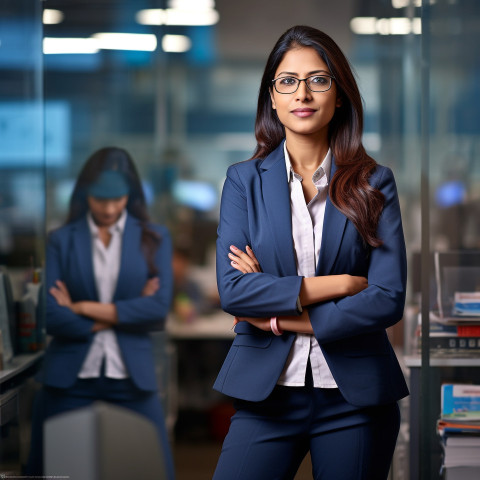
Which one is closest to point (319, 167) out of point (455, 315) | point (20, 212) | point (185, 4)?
point (455, 315)

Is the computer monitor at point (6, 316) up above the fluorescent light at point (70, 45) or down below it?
below

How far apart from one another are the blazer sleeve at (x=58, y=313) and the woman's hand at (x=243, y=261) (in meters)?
1.60

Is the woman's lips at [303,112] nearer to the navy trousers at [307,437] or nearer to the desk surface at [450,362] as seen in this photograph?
the navy trousers at [307,437]

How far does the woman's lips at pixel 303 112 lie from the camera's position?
1.81 meters

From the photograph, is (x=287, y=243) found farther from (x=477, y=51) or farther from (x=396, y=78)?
(x=396, y=78)

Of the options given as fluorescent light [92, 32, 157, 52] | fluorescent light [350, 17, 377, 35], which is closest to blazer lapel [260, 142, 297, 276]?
fluorescent light [92, 32, 157, 52]

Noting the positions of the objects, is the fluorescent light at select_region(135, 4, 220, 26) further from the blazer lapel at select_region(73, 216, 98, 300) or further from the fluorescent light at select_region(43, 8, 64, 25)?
the blazer lapel at select_region(73, 216, 98, 300)

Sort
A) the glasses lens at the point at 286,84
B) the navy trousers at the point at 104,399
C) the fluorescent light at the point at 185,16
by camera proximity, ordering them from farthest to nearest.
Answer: the fluorescent light at the point at 185,16
the navy trousers at the point at 104,399
the glasses lens at the point at 286,84

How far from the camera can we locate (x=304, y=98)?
180cm

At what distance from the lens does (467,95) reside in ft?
9.22

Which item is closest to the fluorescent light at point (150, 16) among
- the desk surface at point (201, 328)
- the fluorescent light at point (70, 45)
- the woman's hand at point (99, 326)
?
the fluorescent light at point (70, 45)

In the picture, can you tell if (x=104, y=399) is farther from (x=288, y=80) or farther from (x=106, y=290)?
(x=288, y=80)

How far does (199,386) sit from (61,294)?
8.13 ft

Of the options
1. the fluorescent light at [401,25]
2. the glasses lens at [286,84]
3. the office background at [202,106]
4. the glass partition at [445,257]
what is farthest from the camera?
the fluorescent light at [401,25]
